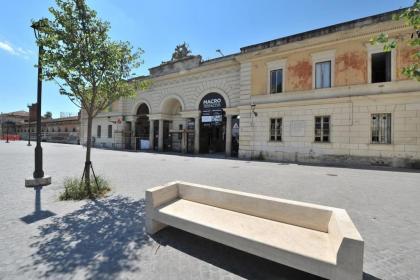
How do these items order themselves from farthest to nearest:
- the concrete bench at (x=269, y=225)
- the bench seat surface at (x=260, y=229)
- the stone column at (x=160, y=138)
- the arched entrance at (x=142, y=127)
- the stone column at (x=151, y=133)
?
1. the arched entrance at (x=142, y=127)
2. the stone column at (x=151, y=133)
3. the stone column at (x=160, y=138)
4. the bench seat surface at (x=260, y=229)
5. the concrete bench at (x=269, y=225)

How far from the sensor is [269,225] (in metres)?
3.31

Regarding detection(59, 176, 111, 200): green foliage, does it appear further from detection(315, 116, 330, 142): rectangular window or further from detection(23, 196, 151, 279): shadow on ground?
detection(315, 116, 330, 142): rectangular window

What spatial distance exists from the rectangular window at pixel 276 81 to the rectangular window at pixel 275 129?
89.0 inches

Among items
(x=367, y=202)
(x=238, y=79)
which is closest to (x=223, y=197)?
(x=367, y=202)

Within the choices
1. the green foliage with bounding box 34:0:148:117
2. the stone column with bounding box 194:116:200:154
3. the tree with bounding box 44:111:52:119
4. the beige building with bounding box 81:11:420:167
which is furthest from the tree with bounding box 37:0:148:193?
the tree with bounding box 44:111:52:119

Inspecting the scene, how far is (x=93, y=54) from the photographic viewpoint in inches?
249

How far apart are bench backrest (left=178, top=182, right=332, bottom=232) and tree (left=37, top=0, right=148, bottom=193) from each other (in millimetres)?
3860

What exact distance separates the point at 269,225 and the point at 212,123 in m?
18.0

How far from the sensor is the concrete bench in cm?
237

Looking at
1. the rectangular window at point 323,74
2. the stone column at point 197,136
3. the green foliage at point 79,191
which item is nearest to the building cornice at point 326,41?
the rectangular window at point 323,74

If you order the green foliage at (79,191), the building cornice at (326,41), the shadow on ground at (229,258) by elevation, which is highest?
the building cornice at (326,41)

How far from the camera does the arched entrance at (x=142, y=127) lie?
89.1ft

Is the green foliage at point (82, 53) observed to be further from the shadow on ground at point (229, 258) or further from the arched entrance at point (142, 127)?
the arched entrance at point (142, 127)

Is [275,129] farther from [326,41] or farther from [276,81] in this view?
[326,41]
